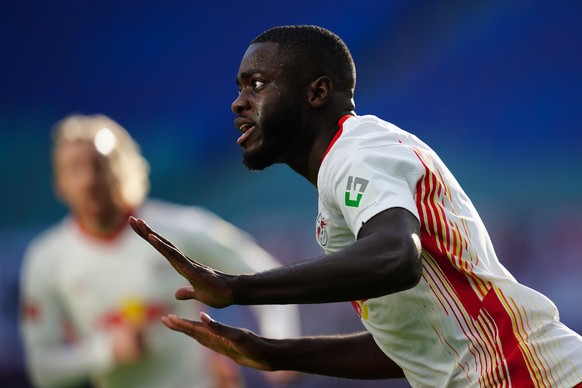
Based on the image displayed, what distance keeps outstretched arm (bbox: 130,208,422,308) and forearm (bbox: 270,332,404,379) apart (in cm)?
123

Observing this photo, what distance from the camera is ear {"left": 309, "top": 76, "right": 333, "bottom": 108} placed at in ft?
12.3

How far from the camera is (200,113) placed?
9031 millimetres

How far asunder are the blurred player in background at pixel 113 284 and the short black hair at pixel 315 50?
3344mm

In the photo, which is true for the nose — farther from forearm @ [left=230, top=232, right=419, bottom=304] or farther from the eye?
forearm @ [left=230, top=232, right=419, bottom=304]

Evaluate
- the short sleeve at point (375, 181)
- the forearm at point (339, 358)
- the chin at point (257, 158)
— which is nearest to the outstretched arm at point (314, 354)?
the forearm at point (339, 358)

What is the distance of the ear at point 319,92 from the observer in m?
3.74

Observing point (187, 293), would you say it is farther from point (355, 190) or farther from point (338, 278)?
point (355, 190)

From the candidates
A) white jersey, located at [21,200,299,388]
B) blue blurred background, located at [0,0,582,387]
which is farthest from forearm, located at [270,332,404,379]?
blue blurred background, located at [0,0,582,387]

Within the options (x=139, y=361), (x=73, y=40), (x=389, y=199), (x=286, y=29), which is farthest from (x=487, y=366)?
(x=73, y=40)

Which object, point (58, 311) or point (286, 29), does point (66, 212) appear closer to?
point (58, 311)

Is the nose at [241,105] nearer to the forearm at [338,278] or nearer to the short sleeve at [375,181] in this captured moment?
the short sleeve at [375,181]

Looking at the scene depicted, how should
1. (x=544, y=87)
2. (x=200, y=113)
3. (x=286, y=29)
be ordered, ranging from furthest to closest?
(x=200, y=113), (x=544, y=87), (x=286, y=29)

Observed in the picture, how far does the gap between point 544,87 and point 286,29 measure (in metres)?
5.04

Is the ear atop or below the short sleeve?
atop
